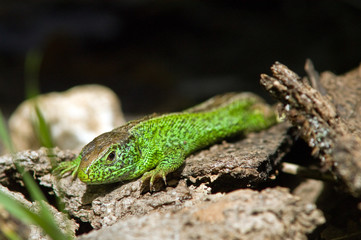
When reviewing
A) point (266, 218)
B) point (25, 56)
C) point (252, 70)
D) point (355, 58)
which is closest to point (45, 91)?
point (25, 56)

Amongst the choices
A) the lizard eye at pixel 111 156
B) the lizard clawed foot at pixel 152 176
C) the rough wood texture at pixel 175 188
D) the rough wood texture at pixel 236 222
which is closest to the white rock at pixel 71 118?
the rough wood texture at pixel 175 188

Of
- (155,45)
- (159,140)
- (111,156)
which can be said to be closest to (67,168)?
(111,156)

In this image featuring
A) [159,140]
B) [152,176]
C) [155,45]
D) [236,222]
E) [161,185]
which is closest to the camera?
[236,222]

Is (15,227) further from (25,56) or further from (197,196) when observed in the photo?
(25,56)

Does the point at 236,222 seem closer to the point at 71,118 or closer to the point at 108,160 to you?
the point at 108,160

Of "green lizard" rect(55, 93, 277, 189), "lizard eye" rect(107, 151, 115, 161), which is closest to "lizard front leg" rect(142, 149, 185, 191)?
"green lizard" rect(55, 93, 277, 189)

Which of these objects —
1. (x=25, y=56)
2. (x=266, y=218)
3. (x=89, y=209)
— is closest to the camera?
(x=266, y=218)
